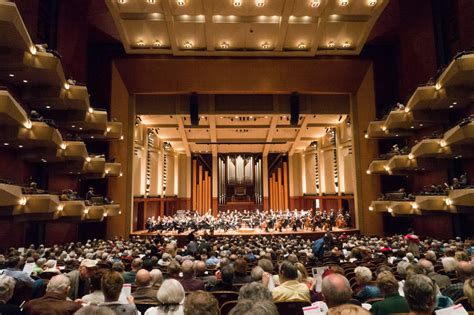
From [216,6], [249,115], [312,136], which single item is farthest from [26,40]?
[312,136]

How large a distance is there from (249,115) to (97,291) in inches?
658

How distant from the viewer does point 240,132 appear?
2377cm

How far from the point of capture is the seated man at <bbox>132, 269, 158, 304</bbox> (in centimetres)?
389

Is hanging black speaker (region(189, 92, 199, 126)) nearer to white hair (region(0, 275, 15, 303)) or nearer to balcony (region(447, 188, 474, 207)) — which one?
balcony (region(447, 188, 474, 207))

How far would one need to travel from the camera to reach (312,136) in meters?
24.8

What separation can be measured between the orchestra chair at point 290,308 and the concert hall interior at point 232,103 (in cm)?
798

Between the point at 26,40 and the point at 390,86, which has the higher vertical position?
the point at 390,86

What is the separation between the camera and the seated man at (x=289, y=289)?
3.33m

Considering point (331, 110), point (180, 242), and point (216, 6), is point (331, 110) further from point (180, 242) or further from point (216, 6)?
point (180, 242)

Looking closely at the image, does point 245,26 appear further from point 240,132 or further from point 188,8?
point 240,132

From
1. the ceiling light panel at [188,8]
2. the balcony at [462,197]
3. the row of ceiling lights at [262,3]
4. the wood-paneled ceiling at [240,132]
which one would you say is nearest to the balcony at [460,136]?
the balcony at [462,197]

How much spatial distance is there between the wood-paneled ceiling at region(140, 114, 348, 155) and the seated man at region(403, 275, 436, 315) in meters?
17.6

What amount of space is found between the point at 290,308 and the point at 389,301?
0.87m

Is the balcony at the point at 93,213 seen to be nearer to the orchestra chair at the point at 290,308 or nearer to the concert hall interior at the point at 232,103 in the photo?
the concert hall interior at the point at 232,103
